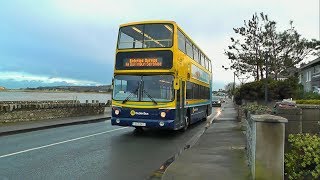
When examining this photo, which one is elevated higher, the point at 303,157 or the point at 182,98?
the point at 182,98

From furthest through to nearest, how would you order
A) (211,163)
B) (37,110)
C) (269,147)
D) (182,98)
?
1. (37,110)
2. (182,98)
3. (211,163)
4. (269,147)

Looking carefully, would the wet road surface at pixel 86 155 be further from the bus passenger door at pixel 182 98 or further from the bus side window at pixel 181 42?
the bus side window at pixel 181 42

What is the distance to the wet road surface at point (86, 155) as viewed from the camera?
28.8 feet

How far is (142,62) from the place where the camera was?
15.9 metres

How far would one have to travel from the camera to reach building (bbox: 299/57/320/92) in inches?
1731

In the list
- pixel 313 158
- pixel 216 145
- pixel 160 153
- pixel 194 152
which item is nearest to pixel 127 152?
pixel 160 153

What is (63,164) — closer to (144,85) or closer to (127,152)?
(127,152)

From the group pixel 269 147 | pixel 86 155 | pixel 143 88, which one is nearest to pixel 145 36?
pixel 143 88

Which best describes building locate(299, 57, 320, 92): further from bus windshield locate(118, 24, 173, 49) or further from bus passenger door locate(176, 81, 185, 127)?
bus windshield locate(118, 24, 173, 49)

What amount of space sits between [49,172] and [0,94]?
90.8 feet

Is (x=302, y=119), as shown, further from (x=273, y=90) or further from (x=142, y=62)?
(x=273, y=90)

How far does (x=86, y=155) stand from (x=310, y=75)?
4745 cm

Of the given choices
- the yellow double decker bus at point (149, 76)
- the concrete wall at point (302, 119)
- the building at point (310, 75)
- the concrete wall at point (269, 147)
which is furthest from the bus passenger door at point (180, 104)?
the building at point (310, 75)

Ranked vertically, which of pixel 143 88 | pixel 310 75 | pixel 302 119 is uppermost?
pixel 310 75
